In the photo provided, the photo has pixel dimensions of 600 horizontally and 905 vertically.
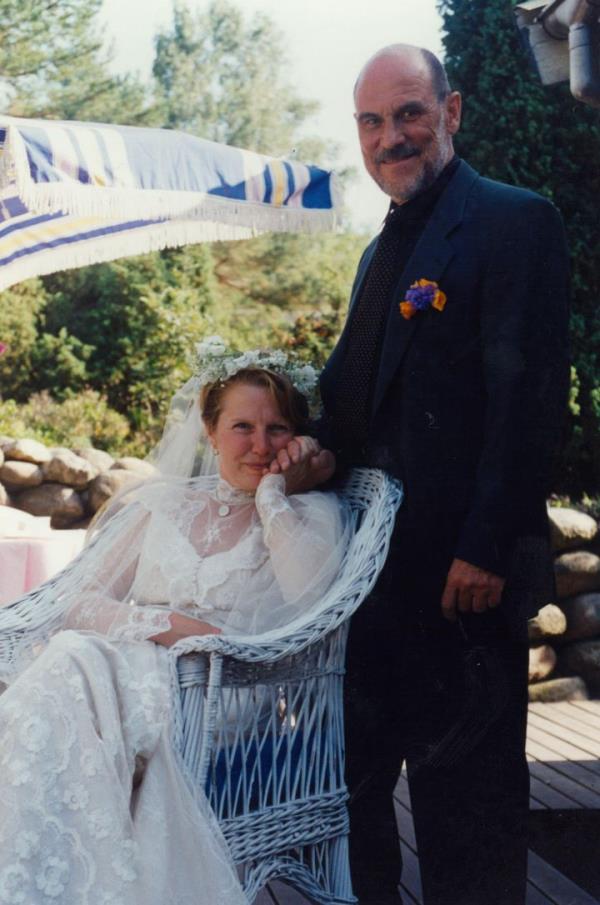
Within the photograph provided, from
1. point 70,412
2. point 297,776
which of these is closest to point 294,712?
point 297,776

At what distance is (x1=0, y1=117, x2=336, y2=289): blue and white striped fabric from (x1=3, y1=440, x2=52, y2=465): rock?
7.91 ft

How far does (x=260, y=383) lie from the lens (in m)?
2.62

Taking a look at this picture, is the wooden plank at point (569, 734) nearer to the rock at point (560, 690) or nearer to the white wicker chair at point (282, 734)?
the rock at point (560, 690)

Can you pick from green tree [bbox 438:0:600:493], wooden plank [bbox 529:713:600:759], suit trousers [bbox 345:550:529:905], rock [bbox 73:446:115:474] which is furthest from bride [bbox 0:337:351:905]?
rock [bbox 73:446:115:474]

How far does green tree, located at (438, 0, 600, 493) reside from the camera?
6230 mm

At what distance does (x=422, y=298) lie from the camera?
2320 millimetres

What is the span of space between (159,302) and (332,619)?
13.1 meters

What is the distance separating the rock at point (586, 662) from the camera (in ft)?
17.4

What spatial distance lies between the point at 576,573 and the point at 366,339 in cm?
322

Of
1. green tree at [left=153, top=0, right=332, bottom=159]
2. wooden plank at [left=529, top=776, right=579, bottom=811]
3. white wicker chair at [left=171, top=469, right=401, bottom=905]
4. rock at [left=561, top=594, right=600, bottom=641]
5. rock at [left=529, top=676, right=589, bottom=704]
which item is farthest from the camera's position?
green tree at [left=153, top=0, right=332, bottom=159]

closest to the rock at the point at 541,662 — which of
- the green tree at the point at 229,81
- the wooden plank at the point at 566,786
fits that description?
the wooden plank at the point at 566,786

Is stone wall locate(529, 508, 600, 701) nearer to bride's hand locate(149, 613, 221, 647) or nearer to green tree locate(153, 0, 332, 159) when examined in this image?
bride's hand locate(149, 613, 221, 647)

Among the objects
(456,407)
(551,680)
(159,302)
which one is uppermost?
(159,302)

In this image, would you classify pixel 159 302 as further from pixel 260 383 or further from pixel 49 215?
pixel 260 383
